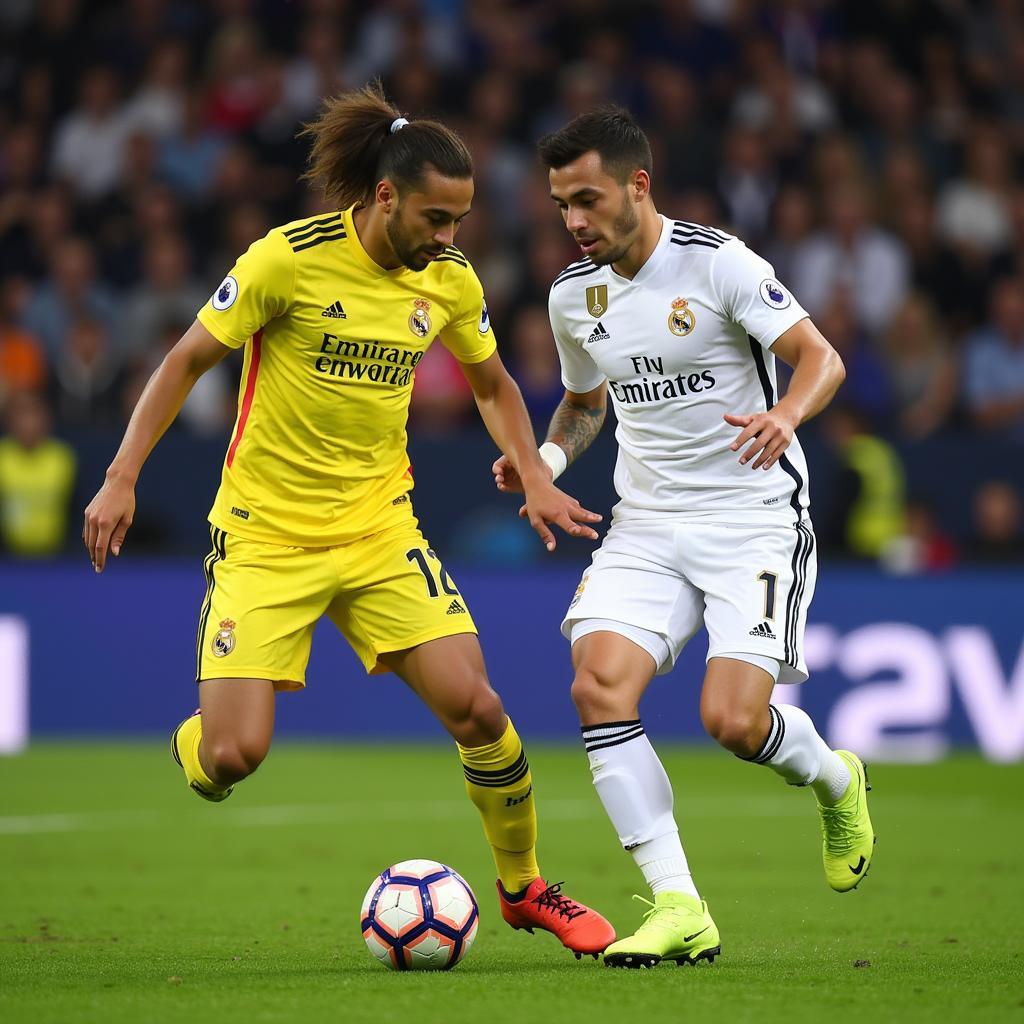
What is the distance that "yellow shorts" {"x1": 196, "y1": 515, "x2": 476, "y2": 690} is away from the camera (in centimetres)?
595

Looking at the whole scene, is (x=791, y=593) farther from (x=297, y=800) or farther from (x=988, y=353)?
(x=988, y=353)

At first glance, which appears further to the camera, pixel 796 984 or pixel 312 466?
pixel 312 466

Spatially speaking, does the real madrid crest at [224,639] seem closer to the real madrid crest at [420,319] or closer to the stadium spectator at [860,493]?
the real madrid crest at [420,319]

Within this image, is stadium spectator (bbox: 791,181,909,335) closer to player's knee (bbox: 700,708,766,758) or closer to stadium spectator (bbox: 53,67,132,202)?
stadium spectator (bbox: 53,67,132,202)

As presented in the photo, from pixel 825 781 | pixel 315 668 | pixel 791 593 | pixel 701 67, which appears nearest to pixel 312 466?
pixel 791 593

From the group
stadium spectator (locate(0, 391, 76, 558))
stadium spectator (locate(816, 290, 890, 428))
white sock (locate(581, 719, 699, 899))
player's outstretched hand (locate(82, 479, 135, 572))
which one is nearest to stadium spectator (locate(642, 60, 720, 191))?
stadium spectator (locate(816, 290, 890, 428))

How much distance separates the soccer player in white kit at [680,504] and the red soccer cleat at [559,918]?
0.70 ft

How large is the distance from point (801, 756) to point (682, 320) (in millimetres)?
1424

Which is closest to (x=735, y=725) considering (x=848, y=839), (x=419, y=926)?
(x=848, y=839)

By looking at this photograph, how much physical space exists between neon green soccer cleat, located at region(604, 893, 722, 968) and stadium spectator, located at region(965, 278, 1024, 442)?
9448mm

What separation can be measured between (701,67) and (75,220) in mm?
5431

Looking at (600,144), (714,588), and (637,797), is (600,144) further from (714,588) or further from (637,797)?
(637,797)

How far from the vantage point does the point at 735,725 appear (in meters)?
5.71

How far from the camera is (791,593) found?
6.00 metres
